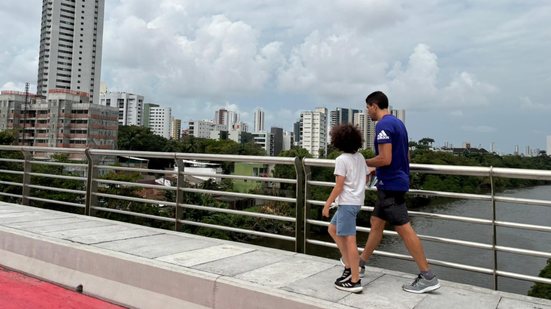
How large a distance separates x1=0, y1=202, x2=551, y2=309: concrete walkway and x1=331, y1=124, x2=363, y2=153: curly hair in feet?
3.76

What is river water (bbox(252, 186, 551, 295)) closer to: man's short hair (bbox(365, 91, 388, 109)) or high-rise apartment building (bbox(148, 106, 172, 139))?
man's short hair (bbox(365, 91, 388, 109))

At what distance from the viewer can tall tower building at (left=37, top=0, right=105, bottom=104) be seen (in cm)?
10306

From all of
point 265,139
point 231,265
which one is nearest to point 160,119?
point 265,139

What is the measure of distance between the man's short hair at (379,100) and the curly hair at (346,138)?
1.10 feet

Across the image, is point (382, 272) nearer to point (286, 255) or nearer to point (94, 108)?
point (286, 255)

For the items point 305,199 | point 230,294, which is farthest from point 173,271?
point 305,199

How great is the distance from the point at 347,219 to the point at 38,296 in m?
2.90

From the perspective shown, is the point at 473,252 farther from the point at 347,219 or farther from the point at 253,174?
the point at 347,219

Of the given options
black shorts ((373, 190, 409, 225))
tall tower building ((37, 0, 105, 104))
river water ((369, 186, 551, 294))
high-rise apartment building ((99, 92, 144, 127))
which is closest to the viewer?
black shorts ((373, 190, 409, 225))

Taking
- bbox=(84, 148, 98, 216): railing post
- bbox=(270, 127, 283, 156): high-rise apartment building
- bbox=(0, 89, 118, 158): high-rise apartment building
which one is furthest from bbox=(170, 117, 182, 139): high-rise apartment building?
bbox=(84, 148, 98, 216): railing post

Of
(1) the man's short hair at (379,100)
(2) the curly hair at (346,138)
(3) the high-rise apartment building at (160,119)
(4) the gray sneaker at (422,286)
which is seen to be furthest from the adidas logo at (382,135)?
(3) the high-rise apartment building at (160,119)

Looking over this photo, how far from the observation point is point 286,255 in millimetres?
4707

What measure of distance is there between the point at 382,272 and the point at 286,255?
1.04 meters

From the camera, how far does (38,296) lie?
404cm
